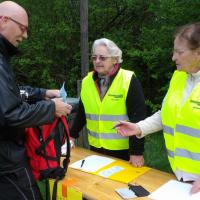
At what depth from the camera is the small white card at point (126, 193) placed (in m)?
Answer: 2.73

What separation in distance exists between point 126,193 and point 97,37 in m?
6.96

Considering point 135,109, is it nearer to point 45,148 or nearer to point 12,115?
point 45,148

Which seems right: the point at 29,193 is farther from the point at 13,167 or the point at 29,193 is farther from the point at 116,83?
the point at 116,83

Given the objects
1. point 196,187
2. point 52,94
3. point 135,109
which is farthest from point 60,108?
point 196,187

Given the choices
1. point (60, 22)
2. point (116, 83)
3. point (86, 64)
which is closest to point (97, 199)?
point (116, 83)

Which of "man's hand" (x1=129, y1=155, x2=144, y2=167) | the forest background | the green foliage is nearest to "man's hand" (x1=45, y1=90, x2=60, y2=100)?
"man's hand" (x1=129, y1=155, x2=144, y2=167)

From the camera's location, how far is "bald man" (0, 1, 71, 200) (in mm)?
2512

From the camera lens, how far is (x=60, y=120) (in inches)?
117

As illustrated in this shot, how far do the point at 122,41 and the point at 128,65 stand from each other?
1.85 feet

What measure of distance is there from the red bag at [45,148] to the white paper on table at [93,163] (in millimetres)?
306

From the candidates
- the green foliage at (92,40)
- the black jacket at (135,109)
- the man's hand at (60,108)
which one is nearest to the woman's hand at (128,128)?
the black jacket at (135,109)

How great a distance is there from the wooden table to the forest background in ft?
14.1

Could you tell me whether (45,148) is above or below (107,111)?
below

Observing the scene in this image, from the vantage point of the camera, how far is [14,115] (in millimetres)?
2506
